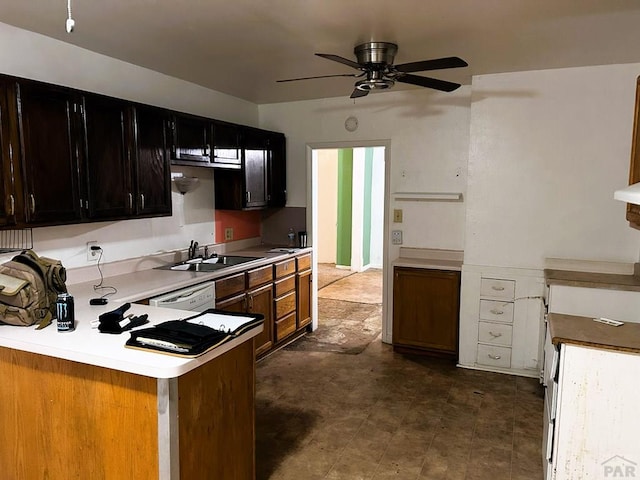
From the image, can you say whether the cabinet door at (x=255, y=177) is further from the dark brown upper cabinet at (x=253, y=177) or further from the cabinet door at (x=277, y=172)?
the cabinet door at (x=277, y=172)

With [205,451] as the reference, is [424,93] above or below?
above

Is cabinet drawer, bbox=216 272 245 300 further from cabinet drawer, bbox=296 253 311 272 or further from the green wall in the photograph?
the green wall

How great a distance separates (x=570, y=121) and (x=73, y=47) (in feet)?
12.4

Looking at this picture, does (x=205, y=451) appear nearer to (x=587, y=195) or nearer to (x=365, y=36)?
(x=365, y=36)

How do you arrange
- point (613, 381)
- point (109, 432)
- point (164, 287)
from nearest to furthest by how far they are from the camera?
1. point (109, 432)
2. point (613, 381)
3. point (164, 287)

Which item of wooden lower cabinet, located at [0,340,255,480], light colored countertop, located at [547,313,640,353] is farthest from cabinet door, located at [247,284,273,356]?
light colored countertop, located at [547,313,640,353]

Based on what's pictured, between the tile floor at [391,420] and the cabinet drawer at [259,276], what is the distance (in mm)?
752

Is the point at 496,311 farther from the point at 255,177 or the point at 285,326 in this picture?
the point at 255,177

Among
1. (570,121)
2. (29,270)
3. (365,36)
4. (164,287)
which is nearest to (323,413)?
(164,287)

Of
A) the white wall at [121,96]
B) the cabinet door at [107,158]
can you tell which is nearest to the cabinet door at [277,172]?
the white wall at [121,96]

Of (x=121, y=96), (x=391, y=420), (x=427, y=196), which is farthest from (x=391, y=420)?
(x=121, y=96)

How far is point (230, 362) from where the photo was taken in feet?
7.01

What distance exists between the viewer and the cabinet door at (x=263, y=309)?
413 centimetres

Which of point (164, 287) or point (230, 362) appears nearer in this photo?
point (230, 362)
